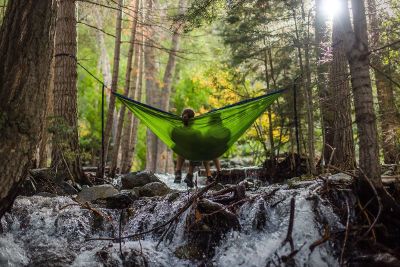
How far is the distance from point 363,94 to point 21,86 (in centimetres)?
227

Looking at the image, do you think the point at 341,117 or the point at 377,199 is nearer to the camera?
the point at 377,199

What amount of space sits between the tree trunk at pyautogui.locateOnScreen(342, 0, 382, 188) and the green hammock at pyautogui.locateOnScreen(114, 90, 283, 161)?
6.40 feet

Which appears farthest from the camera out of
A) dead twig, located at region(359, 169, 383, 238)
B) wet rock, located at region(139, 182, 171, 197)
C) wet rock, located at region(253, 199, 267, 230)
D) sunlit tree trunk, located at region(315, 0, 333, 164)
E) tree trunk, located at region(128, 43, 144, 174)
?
tree trunk, located at region(128, 43, 144, 174)

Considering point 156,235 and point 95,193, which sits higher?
point 95,193

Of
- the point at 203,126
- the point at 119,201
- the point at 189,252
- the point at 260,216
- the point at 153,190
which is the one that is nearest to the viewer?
the point at 189,252

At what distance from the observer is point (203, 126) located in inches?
203

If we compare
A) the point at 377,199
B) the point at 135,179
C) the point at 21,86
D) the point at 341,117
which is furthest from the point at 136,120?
the point at 377,199

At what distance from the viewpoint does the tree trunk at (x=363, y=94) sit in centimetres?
288

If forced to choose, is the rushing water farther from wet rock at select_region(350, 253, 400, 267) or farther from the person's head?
the person's head

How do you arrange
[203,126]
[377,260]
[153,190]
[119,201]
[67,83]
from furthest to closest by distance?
[67,83]
[203,126]
[153,190]
[119,201]
[377,260]

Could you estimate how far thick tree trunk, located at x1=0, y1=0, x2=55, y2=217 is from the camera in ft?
9.21

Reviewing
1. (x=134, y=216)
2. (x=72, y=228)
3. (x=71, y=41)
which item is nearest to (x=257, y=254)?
(x=134, y=216)

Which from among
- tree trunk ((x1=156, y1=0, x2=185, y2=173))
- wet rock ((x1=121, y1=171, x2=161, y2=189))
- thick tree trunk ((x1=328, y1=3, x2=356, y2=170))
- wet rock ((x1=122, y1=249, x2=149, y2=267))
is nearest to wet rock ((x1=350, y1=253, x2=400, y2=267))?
wet rock ((x1=122, y1=249, x2=149, y2=267))

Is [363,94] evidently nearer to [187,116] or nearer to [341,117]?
[341,117]
